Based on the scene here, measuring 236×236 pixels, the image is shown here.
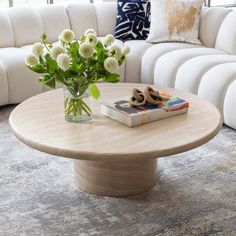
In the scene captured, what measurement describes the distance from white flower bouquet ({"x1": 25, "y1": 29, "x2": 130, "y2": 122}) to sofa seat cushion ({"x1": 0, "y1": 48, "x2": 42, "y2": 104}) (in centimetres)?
142

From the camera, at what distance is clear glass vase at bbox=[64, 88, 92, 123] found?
2.19m

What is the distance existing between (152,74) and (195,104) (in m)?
1.38

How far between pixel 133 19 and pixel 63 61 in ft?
7.74

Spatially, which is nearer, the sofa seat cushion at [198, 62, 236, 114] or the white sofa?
the sofa seat cushion at [198, 62, 236, 114]

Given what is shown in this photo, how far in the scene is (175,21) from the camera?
13.1ft

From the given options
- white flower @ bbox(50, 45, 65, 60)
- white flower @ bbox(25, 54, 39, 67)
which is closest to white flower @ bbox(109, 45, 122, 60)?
white flower @ bbox(50, 45, 65, 60)

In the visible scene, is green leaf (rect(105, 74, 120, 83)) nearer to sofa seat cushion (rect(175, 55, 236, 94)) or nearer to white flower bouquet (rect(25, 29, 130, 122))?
white flower bouquet (rect(25, 29, 130, 122))

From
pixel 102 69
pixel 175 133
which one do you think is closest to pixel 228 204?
pixel 175 133

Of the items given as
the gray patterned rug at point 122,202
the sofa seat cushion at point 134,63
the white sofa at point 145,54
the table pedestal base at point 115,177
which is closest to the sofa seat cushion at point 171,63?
the white sofa at point 145,54

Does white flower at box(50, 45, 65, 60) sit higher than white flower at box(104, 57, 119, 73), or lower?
higher

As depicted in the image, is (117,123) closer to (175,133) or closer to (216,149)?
(175,133)

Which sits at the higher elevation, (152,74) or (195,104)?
(195,104)

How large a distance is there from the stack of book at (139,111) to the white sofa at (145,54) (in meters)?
0.84

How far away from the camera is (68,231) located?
199cm
